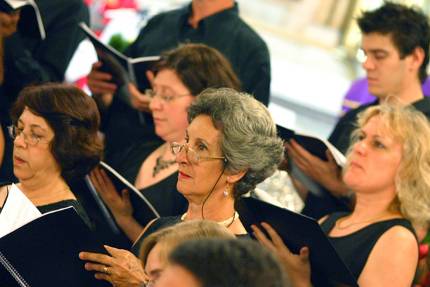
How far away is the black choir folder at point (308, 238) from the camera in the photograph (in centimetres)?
366

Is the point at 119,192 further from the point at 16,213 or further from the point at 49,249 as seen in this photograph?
the point at 49,249

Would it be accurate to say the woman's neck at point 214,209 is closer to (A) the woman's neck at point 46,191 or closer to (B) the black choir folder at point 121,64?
(A) the woman's neck at point 46,191

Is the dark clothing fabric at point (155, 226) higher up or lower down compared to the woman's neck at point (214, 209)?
lower down

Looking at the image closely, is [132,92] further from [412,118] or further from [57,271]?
[57,271]

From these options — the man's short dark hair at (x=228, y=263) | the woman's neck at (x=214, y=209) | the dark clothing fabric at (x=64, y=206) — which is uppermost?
the man's short dark hair at (x=228, y=263)

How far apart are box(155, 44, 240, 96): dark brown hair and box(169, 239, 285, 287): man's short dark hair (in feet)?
7.43

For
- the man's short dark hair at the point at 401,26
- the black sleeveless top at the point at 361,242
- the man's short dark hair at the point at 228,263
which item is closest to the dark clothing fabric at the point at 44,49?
the man's short dark hair at the point at 401,26

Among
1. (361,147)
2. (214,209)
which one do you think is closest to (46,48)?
(361,147)

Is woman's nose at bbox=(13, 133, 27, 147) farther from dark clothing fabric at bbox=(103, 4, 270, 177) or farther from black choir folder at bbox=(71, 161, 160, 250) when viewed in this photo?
dark clothing fabric at bbox=(103, 4, 270, 177)

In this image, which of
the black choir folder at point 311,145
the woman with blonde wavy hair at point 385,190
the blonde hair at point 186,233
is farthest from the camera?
the black choir folder at point 311,145

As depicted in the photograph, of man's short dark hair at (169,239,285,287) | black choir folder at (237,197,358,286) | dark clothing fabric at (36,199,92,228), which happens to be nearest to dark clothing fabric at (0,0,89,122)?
dark clothing fabric at (36,199,92,228)

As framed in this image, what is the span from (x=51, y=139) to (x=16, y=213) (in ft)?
2.32

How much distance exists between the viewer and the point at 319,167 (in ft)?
14.9

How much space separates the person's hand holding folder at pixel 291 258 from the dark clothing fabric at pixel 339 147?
0.93 m
